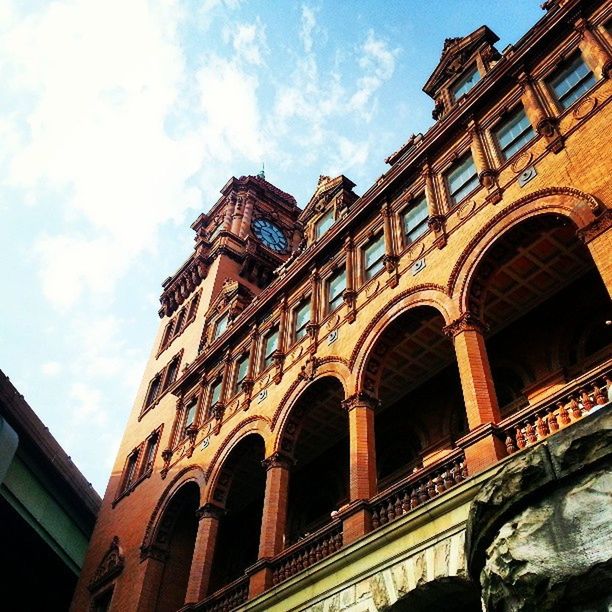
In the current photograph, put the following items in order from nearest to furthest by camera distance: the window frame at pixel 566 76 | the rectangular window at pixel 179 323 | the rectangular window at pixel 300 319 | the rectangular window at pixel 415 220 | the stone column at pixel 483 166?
the window frame at pixel 566 76 < the stone column at pixel 483 166 < the rectangular window at pixel 415 220 < the rectangular window at pixel 300 319 < the rectangular window at pixel 179 323

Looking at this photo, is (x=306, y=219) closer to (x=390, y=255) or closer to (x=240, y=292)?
(x=240, y=292)

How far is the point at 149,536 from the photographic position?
2172 centimetres

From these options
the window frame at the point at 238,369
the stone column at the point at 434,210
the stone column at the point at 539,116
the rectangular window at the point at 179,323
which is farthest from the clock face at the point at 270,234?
the stone column at the point at 539,116

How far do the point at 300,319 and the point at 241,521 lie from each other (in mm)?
7210

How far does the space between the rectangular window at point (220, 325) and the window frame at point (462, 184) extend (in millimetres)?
14420

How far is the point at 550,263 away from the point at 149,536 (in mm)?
14732

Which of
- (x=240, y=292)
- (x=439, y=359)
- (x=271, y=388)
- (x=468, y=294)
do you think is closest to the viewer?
(x=468, y=294)

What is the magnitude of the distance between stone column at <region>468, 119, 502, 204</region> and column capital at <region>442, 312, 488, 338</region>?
2.98 metres

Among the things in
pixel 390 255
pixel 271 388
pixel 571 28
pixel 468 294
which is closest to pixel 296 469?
pixel 271 388

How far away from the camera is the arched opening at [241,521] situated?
21391mm

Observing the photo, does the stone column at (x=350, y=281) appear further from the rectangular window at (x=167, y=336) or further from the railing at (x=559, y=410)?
the rectangular window at (x=167, y=336)

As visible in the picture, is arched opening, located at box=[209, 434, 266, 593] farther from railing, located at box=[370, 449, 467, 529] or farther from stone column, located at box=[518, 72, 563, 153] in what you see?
stone column, located at box=[518, 72, 563, 153]

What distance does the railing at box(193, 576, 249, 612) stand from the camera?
15.7 metres

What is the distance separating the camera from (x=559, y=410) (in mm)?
10992
